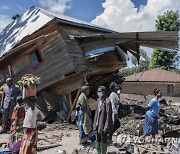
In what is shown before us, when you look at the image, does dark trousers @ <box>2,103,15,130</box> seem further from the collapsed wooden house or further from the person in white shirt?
the person in white shirt

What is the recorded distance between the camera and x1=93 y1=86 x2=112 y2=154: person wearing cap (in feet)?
21.8

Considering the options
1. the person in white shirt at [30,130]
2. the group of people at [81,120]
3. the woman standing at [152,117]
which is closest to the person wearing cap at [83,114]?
the group of people at [81,120]

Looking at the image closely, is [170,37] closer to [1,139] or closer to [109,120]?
[109,120]

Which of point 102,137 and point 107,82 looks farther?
point 107,82

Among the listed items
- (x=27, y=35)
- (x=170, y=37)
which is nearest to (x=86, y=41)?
(x=27, y=35)

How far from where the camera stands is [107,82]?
1542 centimetres

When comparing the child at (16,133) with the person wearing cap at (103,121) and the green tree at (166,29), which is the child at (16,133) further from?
the green tree at (166,29)

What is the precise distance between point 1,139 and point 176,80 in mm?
25253

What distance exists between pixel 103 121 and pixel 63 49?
250 inches

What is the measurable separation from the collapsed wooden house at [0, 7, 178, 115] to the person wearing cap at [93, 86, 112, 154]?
5464 millimetres

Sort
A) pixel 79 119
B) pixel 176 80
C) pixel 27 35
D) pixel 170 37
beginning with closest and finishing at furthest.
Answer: pixel 79 119 < pixel 170 37 < pixel 27 35 < pixel 176 80

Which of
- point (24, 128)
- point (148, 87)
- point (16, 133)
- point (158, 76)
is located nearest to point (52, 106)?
point (16, 133)

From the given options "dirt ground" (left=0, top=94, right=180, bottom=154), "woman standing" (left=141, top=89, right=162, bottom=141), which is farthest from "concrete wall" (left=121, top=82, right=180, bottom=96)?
"woman standing" (left=141, top=89, right=162, bottom=141)

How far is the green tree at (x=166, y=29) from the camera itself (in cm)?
3657
